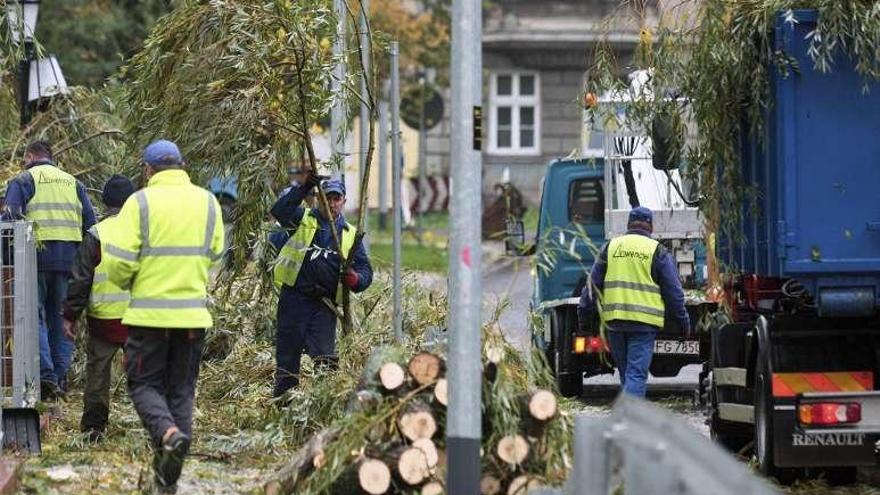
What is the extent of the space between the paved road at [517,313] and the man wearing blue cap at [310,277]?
106 cm

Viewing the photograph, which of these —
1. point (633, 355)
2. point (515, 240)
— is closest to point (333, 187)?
point (515, 240)

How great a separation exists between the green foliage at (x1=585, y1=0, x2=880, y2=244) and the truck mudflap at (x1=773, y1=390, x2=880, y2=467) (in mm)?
1464

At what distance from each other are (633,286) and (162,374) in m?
4.27

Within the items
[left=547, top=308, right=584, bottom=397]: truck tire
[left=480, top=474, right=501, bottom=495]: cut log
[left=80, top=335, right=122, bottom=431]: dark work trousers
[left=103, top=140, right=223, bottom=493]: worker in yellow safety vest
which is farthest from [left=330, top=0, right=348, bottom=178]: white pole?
[left=480, top=474, right=501, bottom=495]: cut log

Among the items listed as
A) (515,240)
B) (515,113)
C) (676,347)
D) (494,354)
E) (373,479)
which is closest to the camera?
(373,479)

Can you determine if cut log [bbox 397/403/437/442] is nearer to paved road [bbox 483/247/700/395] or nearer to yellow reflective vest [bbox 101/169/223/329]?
paved road [bbox 483/247/700/395]

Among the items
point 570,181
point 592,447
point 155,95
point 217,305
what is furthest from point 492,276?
point 592,447

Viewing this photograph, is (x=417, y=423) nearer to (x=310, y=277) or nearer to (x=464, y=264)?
(x=464, y=264)

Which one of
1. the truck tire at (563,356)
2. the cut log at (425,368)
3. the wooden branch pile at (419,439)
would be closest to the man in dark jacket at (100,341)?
the wooden branch pile at (419,439)

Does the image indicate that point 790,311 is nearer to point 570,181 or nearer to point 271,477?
point 271,477

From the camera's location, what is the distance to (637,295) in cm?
1330

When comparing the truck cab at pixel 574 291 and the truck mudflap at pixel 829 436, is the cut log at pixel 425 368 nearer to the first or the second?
the truck mudflap at pixel 829 436

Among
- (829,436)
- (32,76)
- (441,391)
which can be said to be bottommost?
(829,436)

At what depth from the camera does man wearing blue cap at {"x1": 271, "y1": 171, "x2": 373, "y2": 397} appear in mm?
12945
